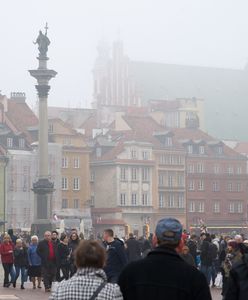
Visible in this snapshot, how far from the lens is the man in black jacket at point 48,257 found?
26.0 metres

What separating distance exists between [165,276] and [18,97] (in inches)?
3575

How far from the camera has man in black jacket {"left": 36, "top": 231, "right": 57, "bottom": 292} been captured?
26047mm

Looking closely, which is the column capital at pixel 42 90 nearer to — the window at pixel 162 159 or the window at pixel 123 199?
the window at pixel 123 199

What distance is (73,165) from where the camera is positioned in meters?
94.0

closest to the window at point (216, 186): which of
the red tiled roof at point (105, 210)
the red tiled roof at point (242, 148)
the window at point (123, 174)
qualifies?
the window at point (123, 174)

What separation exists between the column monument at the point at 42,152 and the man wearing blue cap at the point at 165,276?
44502mm

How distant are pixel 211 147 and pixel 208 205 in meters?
6.01

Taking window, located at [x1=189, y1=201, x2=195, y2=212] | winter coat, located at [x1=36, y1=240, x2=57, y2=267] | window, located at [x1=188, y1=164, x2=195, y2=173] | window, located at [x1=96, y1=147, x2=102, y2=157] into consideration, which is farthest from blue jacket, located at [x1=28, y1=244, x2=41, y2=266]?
window, located at [x1=188, y1=164, x2=195, y2=173]

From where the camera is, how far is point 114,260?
15453mm

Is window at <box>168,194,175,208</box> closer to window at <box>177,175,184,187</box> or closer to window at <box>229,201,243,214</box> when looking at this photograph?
window at <box>177,175,184,187</box>

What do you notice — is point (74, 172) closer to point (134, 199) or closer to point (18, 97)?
point (134, 199)

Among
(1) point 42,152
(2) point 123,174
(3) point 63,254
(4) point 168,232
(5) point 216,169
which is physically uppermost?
(5) point 216,169

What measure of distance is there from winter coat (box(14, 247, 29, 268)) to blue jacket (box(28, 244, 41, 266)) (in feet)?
1.50

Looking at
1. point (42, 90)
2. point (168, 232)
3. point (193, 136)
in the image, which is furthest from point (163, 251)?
point (193, 136)
